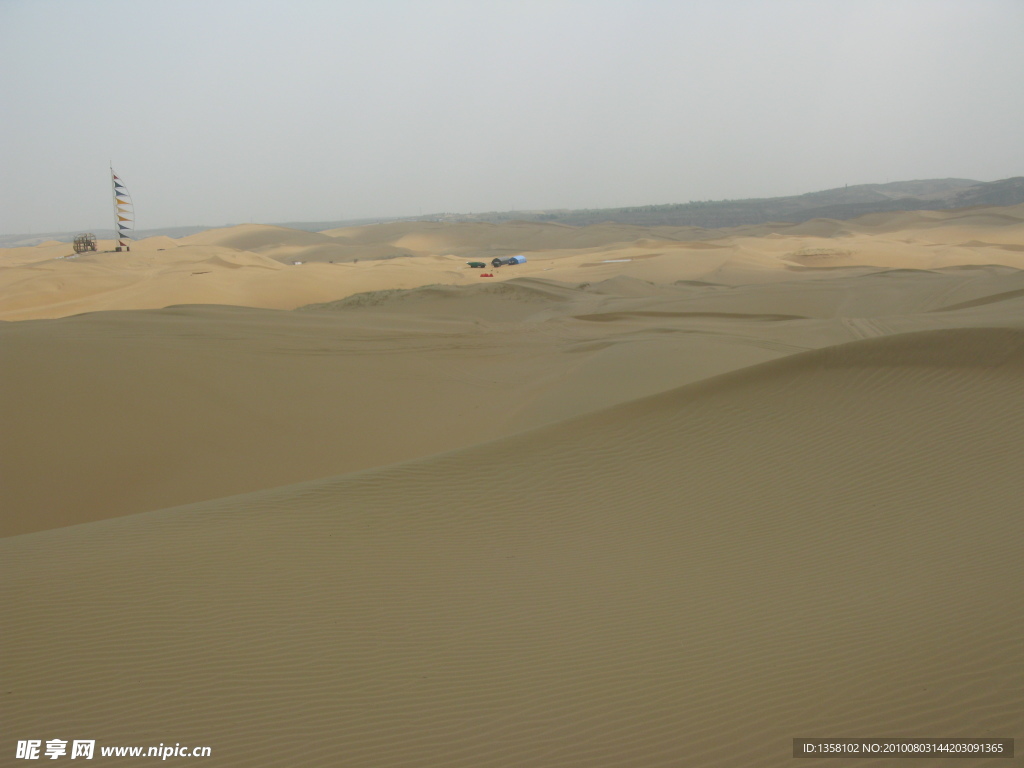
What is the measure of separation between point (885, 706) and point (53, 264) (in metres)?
32.6

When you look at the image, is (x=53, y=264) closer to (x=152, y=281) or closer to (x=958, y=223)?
(x=152, y=281)

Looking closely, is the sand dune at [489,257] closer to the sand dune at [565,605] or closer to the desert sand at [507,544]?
the desert sand at [507,544]

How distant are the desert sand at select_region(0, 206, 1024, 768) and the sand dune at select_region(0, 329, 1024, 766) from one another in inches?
0.8

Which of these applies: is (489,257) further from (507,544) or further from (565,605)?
(565,605)

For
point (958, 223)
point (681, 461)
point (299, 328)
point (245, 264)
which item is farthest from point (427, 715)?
point (958, 223)

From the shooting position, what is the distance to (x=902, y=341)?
25.9ft

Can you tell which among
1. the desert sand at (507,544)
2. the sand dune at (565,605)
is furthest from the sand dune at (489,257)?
the sand dune at (565,605)

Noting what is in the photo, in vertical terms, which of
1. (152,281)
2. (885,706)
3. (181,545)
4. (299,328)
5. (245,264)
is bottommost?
(885,706)

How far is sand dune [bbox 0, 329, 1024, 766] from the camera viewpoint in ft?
9.37

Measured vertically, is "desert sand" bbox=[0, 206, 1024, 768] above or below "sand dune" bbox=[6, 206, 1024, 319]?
below

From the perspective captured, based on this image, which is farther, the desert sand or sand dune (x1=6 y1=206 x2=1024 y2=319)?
sand dune (x1=6 y1=206 x2=1024 y2=319)

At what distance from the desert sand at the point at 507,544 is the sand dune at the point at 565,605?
2 cm

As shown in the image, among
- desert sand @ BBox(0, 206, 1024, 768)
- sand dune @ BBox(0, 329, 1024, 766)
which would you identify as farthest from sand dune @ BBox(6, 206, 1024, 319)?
sand dune @ BBox(0, 329, 1024, 766)

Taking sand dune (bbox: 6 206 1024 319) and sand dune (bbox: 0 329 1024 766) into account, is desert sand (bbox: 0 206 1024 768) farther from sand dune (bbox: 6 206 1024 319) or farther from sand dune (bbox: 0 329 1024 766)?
sand dune (bbox: 6 206 1024 319)
